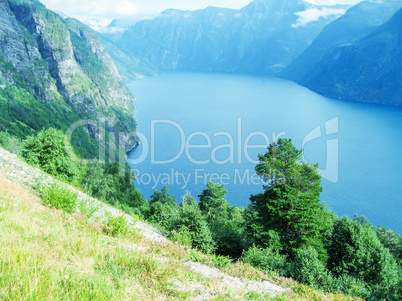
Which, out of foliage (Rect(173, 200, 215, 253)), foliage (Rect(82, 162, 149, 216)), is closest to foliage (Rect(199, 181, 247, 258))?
foliage (Rect(82, 162, 149, 216))

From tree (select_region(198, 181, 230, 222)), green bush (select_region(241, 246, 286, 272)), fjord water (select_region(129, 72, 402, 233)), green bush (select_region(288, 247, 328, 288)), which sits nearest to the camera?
green bush (select_region(288, 247, 328, 288))

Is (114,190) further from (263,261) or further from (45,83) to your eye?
(45,83)

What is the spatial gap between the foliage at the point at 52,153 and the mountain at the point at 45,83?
254ft

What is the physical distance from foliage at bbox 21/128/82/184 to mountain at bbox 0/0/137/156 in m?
77.3

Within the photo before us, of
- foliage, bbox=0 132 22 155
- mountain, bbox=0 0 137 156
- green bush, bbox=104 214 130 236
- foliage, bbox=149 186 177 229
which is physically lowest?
foliage, bbox=149 186 177 229

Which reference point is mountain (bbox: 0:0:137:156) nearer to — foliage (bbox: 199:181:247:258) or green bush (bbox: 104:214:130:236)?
foliage (bbox: 199:181:247:258)

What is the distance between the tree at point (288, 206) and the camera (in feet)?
68.9

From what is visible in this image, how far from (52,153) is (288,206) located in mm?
18650

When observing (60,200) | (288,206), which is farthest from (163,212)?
Result: (60,200)

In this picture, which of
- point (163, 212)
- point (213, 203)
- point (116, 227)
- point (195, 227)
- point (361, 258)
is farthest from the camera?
point (213, 203)

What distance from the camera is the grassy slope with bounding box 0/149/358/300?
12.4 ft

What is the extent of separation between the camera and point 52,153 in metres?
23.5

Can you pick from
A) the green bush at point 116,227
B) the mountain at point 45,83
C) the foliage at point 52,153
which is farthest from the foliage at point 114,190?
the mountain at point 45,83

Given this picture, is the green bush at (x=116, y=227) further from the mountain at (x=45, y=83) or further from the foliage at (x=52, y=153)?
the mountain at (x=45, y=83)
